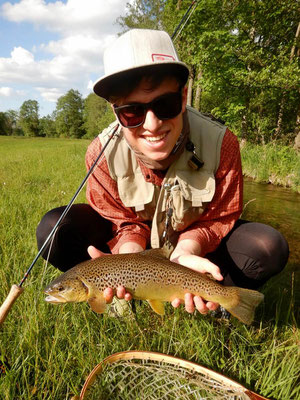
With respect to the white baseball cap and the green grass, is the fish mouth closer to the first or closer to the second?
the white baseball cap

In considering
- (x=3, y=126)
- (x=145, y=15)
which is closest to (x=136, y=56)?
(x=145, y=15)

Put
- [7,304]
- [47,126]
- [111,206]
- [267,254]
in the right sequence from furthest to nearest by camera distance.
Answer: [47,126] → [111,206] → [267,254] → [7,304]

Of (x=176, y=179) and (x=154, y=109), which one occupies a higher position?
(x=154, y=109)

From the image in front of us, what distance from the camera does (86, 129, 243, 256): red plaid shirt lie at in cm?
230

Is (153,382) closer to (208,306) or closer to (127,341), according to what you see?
(127,341)

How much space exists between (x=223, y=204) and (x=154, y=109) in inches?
40.6

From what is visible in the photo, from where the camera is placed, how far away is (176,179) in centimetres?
228

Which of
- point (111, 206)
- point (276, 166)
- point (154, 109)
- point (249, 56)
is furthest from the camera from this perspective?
point (249, 56)

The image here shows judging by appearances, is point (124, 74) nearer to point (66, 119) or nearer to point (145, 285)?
point (145, 285)

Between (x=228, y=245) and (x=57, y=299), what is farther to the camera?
(x=228, y=245)

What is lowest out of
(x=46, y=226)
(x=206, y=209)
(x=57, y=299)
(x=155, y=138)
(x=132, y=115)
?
(x=57, y=299)

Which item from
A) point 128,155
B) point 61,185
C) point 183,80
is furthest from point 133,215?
point 61,185

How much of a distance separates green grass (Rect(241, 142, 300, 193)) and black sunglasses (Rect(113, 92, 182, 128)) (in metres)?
7.06

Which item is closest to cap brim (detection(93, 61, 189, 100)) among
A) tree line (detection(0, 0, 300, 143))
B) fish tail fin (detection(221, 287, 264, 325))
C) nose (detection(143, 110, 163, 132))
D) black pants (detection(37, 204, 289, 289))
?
nose (detection(143, 110, 163, 132))
